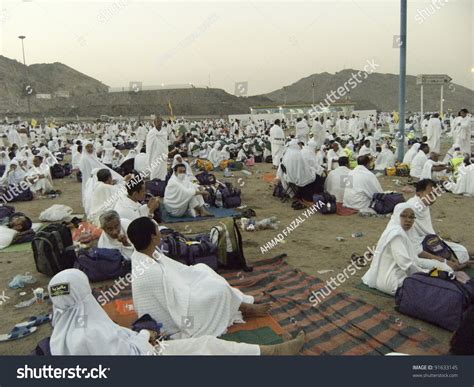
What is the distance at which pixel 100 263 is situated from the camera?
516 centimetres

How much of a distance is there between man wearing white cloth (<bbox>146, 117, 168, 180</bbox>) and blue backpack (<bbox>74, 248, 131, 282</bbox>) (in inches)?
219

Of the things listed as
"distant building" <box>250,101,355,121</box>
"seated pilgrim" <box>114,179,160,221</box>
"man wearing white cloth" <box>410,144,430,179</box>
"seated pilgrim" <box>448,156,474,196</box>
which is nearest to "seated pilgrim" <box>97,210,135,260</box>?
"seated pilgrim" <box>114,179,160,221</box>

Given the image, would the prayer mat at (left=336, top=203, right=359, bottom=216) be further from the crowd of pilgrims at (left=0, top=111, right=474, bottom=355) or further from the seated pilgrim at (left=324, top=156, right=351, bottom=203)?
the seated pilgrim at (left=324, top=156, right=351, bottom=203)

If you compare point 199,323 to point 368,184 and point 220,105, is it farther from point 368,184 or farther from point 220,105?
point 220,105

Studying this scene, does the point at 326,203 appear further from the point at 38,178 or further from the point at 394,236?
the point at 38,178

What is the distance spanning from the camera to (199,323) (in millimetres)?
3596

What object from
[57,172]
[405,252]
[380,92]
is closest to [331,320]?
[405,252]

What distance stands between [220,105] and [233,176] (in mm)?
55430

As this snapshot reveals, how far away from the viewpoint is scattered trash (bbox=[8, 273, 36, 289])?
17.2 feet

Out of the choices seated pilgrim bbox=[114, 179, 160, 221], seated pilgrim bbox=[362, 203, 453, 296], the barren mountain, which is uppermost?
the barren mountain

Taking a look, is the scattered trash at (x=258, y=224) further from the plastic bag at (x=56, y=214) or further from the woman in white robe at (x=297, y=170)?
the plastic bag at (x=56, y=214)

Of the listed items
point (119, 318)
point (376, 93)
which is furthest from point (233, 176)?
point (376, 93)

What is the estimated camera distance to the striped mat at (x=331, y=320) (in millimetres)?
3549

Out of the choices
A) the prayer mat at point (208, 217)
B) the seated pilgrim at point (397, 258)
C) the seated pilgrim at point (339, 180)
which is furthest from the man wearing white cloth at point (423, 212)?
the prayer mat at point (208, 217)
